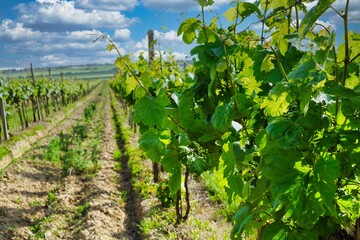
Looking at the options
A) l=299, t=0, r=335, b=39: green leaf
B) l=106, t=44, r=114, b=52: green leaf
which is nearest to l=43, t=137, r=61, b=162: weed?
l=106, t=44, r=114, b=52: green leaf

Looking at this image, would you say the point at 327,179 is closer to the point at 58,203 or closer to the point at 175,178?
the point at 175,178

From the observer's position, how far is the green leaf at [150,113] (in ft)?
6.97

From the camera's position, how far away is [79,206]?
25.3 feet

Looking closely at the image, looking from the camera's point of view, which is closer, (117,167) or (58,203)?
(58,203)

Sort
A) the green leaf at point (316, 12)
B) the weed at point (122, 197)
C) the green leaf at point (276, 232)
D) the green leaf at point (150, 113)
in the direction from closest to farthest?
1. the green leaf at point (316, 12)
2. the green leaf at point (276, 232)
3. the green leaf at point (150, 113)
4. the weed at point (122, 197)

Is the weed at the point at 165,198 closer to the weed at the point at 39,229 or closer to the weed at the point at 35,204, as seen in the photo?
the weed at the point at 39,229

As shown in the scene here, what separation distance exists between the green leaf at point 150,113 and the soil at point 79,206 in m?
3.49

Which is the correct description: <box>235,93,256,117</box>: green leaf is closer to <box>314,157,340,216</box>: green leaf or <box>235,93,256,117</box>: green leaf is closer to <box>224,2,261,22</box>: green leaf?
<box>224,2,261,22</box>: green leaf

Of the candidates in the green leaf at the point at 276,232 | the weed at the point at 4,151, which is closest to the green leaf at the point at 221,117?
the green leaf at the point at 276,232

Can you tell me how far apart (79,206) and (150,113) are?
617 cm

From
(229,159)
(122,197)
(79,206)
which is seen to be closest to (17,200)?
(79,206)

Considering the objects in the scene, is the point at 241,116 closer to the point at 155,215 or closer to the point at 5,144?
the point at 155,215

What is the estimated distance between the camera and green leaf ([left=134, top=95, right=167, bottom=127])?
212 centimetres

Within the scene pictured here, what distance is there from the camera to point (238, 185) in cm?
195
